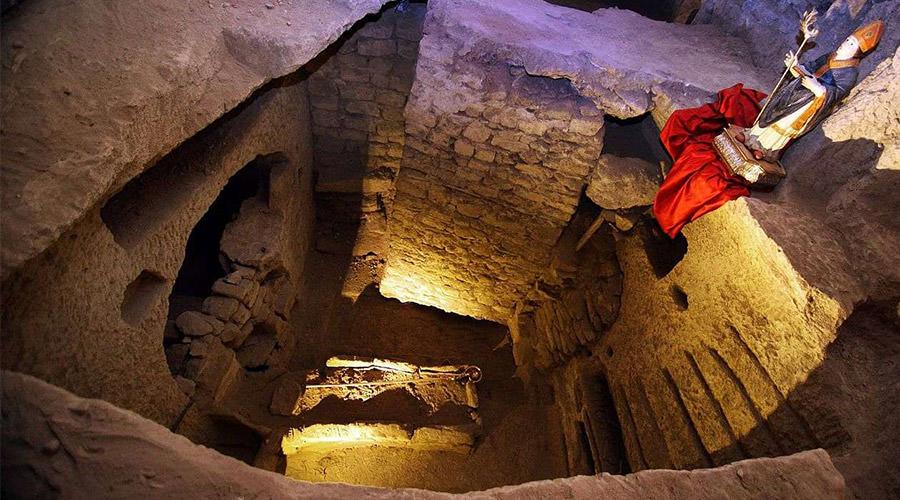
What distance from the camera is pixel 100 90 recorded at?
6.54ft

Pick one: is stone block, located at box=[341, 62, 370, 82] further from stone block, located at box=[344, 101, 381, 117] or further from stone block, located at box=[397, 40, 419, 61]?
stone block, located at box=[397, 40, 419, 61]

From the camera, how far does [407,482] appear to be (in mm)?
4355

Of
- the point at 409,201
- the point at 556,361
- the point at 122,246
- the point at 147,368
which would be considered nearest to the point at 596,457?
the point at 556,361

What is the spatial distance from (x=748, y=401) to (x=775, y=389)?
21 cm

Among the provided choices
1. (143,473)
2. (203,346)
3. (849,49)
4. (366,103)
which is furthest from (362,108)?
(143,473)

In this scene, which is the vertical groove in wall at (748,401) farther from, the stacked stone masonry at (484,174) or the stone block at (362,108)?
the stone block at (362,108)

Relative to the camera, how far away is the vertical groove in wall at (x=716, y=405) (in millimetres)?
2730

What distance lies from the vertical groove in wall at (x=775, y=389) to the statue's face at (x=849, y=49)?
1771 mm

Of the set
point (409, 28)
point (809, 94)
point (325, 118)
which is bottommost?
point (325, 118)

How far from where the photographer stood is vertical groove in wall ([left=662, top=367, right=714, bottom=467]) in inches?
117

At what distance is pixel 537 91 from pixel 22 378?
12.9 feet

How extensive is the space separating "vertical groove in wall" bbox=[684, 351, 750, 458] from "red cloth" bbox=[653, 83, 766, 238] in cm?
96

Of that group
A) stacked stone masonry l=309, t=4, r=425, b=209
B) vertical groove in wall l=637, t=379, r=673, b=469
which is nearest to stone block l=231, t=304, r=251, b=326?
stacked stone masonry l=309, t=4, r=425, b=209

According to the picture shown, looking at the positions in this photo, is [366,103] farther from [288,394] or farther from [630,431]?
[630,431]
